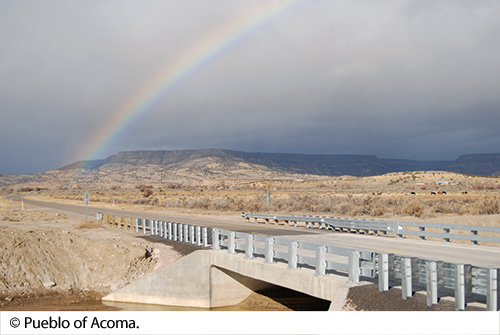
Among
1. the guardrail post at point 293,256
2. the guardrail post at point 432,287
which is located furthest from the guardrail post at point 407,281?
the guardrail post at point 293,256

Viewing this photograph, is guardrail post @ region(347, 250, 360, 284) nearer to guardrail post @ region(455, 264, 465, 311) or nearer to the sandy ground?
guardrail post @ region(455, 264, 465, 311)

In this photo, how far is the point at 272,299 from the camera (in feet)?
57.3

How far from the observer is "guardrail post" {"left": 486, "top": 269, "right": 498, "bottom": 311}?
8.32m

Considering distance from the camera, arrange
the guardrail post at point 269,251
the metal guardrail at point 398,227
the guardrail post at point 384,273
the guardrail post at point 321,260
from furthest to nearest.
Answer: the metal guardrail at point 398,227
the guardrail post at point 269,251
the guardrail post at point 321,260
the guardrail post at point 384,273

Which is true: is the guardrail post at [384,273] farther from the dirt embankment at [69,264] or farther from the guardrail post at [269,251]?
the dirt embankment at [69,264]

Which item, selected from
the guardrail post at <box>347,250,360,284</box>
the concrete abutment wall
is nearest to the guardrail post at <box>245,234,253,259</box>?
the concrete abutment wall

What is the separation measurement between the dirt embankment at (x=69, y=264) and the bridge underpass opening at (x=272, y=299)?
11.6 feet

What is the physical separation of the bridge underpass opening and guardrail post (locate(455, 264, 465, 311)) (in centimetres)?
834

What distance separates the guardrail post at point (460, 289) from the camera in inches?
344

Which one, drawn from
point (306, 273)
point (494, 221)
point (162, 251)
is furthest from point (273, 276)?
point (494, 221)

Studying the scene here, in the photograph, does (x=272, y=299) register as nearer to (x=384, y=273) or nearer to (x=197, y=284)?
(x=197, y=284)

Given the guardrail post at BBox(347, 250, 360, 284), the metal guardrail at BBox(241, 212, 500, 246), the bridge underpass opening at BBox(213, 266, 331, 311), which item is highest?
the guardrail post at BBox(347, 250, 360, 284)

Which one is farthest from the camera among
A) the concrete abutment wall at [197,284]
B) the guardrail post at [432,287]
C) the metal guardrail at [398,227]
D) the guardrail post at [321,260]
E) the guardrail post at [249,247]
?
the metal guardrail at [398,227]

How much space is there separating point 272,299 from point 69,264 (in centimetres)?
930
